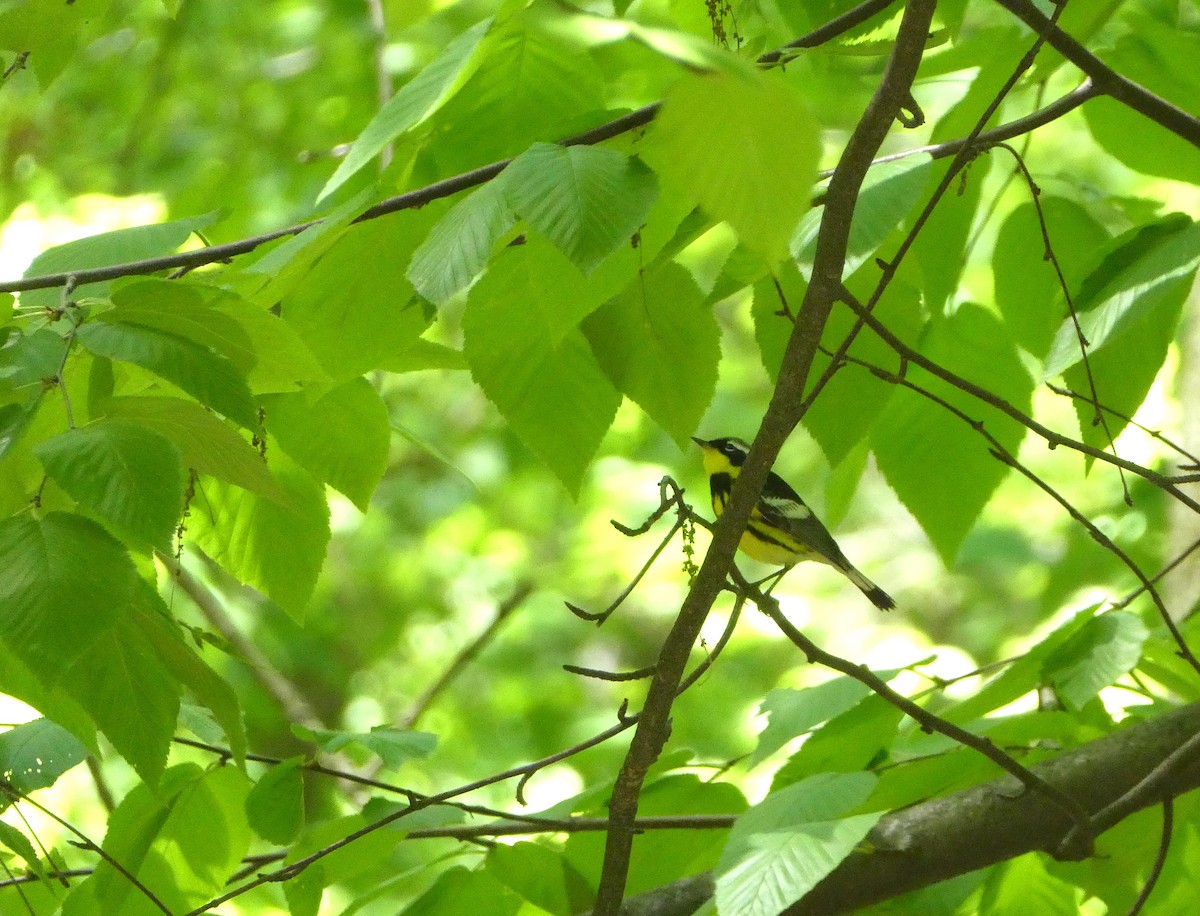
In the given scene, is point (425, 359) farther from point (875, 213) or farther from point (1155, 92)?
point (1155, 92)

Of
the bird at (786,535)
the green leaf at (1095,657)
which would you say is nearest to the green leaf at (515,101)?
the green leaf at (1095,657)

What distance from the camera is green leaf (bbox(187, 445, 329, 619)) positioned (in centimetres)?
145

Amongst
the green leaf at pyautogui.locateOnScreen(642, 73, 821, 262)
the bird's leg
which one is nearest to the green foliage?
the green leaf at pyautogui.locateOnScreen(642, 73, 821, 262)

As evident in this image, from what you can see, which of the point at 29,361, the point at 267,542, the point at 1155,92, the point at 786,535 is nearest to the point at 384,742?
A: the point at 267,542

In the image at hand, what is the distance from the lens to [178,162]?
639cm

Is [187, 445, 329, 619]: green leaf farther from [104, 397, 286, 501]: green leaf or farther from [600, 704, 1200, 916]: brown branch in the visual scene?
[600, 704, 1200, 916]: brown branch

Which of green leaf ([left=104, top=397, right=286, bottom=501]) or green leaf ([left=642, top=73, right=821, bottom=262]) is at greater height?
green leaf ([left=642, top=73, right=821, bottom=262])

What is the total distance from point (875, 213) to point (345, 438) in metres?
0.68

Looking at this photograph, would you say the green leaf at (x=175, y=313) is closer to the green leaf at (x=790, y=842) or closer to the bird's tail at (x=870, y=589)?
the green leaf at (x=790, y=842)

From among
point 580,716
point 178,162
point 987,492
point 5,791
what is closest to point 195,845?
point 5,791

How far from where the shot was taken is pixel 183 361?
99 cm

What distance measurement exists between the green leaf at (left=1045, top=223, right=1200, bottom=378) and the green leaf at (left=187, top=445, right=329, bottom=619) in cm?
88

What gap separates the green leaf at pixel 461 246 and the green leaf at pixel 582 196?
21 mm

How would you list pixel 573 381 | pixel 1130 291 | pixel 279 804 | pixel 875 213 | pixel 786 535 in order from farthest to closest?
pixel 786 535 → pixel 279 804 → pixel 573 381 → pixel 1130 291 → pixel 875 213
